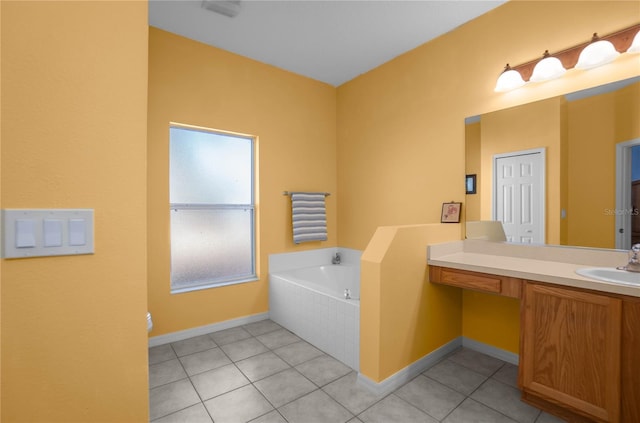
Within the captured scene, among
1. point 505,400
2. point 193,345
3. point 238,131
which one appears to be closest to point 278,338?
point 193,345

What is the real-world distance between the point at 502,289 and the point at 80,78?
2195 mm

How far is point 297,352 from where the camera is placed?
2.47 metres

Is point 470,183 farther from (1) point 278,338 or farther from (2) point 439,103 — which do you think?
(1) point 278,338

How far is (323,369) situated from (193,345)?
3.94ft

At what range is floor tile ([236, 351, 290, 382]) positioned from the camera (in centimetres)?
215

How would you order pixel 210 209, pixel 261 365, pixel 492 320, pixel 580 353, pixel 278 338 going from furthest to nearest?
pixel 210 209 < pixel 278 338 < pixel 492 320 < pixel 261 365 < pixel 580 353

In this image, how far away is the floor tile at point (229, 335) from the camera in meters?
2.68

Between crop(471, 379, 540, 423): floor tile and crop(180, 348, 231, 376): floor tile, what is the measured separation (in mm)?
1802

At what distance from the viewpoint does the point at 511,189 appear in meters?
2.21

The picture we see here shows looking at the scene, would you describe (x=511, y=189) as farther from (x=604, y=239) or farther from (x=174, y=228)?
(x=174, y=228)

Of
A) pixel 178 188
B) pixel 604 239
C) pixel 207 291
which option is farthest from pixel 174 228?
pixel 604 239

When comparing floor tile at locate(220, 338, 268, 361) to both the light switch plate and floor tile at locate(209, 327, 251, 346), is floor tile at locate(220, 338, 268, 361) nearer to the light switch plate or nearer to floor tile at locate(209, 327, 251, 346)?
floor tile at locate(209, 327, 251, 346)

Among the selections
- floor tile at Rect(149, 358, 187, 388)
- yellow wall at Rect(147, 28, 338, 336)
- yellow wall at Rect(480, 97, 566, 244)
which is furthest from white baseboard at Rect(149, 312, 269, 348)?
yellow wall at Rect(480, 97, 566, 244)

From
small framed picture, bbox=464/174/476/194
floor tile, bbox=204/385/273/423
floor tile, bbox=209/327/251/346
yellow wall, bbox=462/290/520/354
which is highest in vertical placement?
small framed picture, bbox=464/174/476/194
